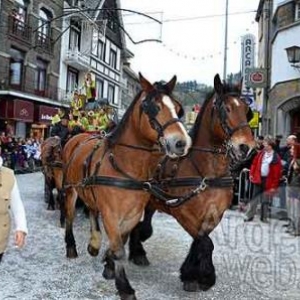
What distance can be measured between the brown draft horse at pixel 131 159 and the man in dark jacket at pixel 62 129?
16.2 ft

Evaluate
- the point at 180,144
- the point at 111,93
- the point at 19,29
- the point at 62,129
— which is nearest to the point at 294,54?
the point at 62,129

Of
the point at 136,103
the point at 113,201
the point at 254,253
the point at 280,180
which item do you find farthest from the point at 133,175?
the point at 280,180

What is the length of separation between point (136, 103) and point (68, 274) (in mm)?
2298

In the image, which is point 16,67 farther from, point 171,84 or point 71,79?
point 171,84

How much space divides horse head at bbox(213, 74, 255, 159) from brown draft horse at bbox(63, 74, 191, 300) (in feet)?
2.48

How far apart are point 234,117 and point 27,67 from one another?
2599 centimetres

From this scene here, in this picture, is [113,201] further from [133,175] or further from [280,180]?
[280,180]

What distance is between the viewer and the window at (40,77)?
1223 inches

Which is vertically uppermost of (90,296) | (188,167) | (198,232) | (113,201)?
(188,167)

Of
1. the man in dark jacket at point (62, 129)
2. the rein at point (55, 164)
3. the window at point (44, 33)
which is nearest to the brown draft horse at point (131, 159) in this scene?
the rein at point (55, 164)

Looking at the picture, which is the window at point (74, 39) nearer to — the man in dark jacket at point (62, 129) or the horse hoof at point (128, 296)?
the man in dark jacket at point (62, 129)

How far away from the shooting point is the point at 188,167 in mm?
5430

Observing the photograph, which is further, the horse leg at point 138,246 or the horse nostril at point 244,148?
the horse leg at point 138,246

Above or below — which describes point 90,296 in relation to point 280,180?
below
